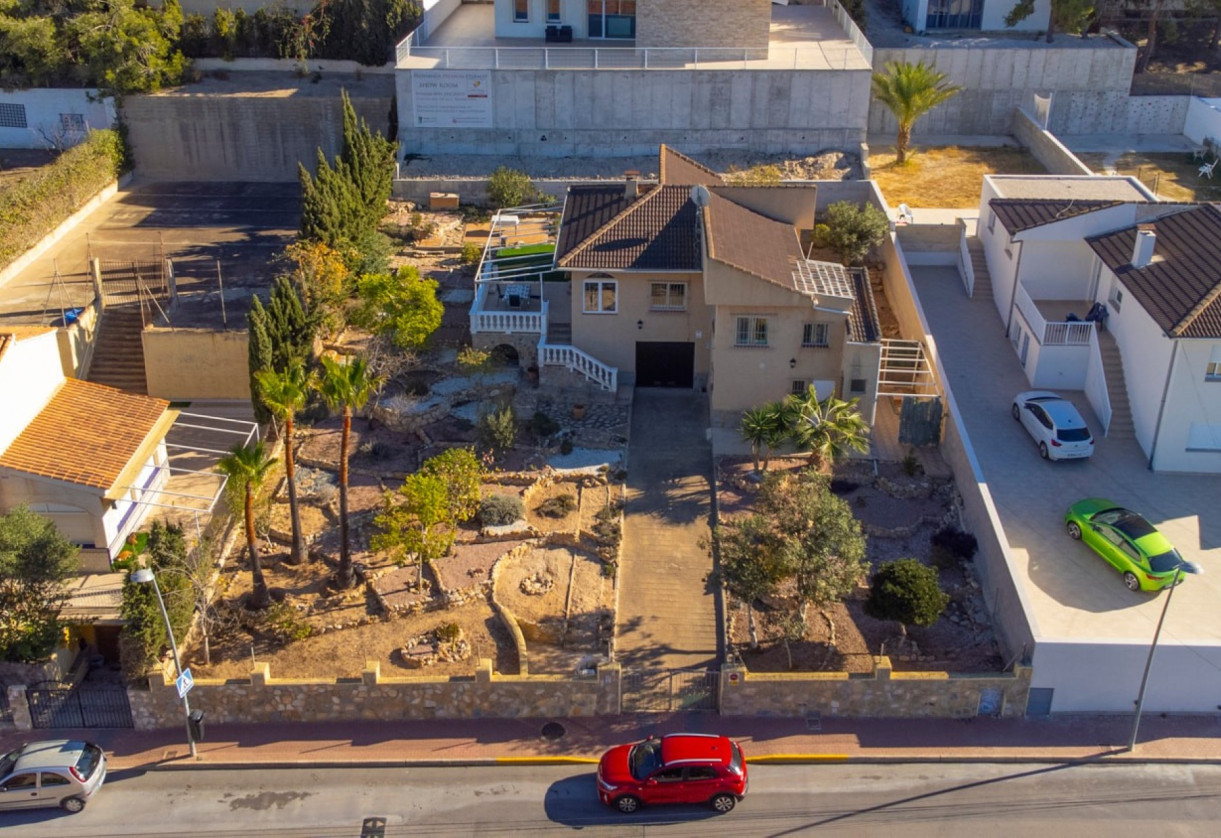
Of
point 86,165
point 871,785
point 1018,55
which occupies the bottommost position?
point 871,785

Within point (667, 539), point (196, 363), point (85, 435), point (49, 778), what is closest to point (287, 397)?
point (85, 435)

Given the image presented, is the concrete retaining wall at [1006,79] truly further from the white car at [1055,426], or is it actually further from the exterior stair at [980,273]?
the white car at [1055,426]

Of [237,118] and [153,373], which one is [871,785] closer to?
[153,373]

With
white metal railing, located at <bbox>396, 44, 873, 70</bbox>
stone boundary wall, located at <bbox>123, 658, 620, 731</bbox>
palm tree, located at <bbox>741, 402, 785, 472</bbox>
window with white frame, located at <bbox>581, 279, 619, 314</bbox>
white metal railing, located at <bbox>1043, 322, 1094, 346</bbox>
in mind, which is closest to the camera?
stone boundary wall, located at <bbox>123, 658, 620, 731</bbox>

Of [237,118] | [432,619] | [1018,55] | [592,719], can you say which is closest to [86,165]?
[237,118]

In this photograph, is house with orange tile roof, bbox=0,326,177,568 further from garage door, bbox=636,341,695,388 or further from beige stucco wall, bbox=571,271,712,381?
garage door, bbox=636,341,695,388

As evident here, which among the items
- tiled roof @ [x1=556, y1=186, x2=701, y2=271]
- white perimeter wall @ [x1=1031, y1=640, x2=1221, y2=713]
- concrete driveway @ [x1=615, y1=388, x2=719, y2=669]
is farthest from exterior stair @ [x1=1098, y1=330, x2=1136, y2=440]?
tiled roof @ [x1=556, y1=186, x2=701, y2=271]
